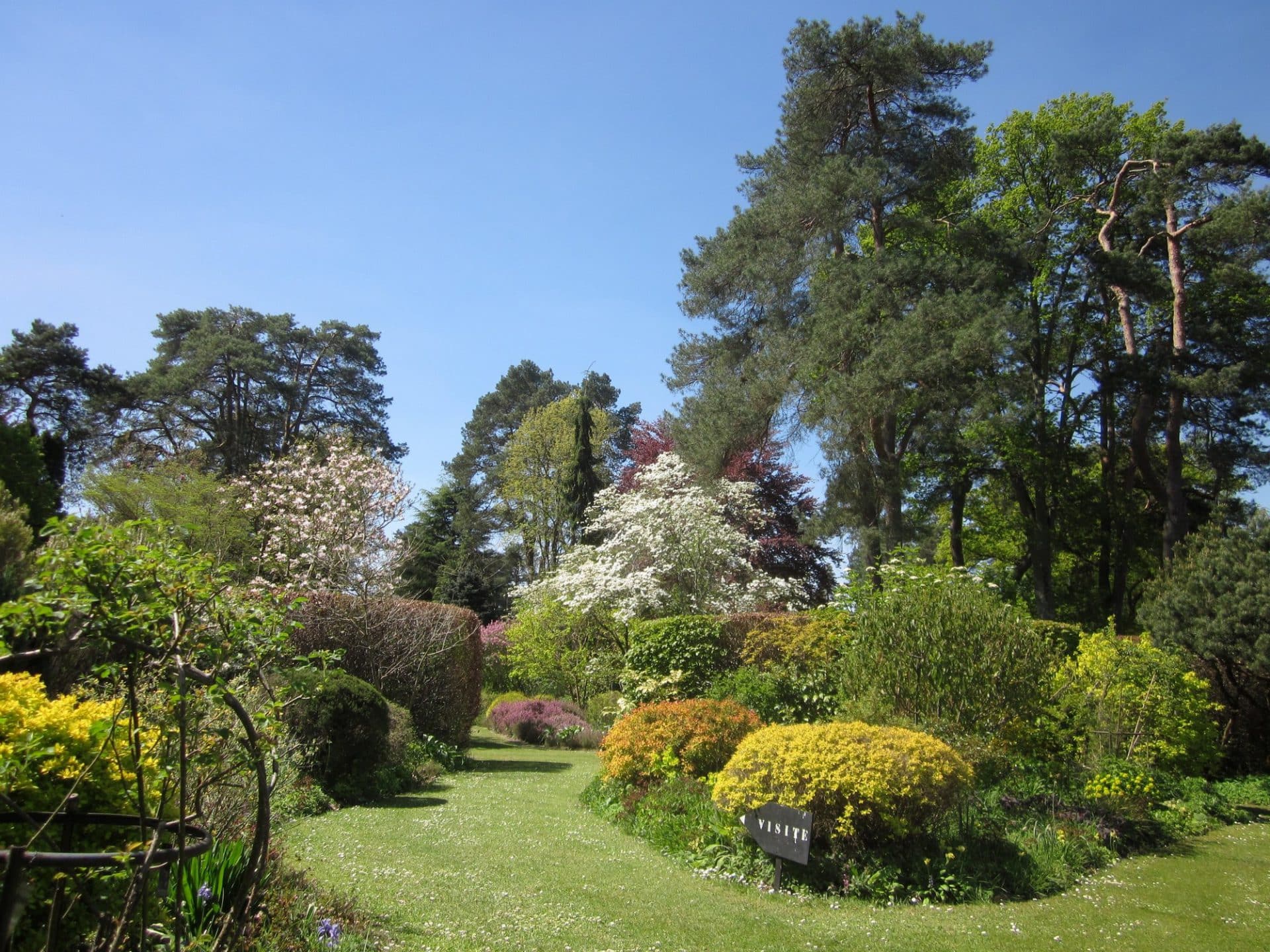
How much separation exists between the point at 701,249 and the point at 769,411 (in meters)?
5.15

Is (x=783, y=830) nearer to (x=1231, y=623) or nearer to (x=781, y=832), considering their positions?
(x=781, y=832)

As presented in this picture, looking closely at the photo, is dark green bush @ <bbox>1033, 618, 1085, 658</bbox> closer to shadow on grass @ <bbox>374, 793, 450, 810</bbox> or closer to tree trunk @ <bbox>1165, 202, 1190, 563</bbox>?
tree trunk @ <bbox>1165, 202, 1190, 563</bbox>

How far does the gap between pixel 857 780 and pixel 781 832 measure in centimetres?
70

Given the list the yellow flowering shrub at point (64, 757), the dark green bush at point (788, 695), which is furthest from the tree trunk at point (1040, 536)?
the yellow flowering shrub at point (64, 757)

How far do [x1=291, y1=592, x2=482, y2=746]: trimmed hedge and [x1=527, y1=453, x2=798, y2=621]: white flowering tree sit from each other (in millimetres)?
4570

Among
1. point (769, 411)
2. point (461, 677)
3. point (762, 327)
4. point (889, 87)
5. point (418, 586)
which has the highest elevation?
point (889, 87)

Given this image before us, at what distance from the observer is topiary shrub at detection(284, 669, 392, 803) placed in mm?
8648

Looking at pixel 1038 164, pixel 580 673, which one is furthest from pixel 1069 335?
pixel 580 673

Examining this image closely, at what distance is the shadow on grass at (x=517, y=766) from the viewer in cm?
1206

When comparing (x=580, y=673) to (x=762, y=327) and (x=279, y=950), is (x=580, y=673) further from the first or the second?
(x=279, y=950)

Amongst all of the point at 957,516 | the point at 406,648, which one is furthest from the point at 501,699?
the point at 957,516

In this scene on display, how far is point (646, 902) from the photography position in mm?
5477

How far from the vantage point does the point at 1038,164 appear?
79.3ft

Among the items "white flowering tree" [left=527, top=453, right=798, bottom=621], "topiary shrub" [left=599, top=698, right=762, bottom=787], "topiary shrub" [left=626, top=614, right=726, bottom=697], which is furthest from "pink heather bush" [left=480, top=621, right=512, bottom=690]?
"topiary shrub" [left=599, top=698, right=762, bottom=787]
